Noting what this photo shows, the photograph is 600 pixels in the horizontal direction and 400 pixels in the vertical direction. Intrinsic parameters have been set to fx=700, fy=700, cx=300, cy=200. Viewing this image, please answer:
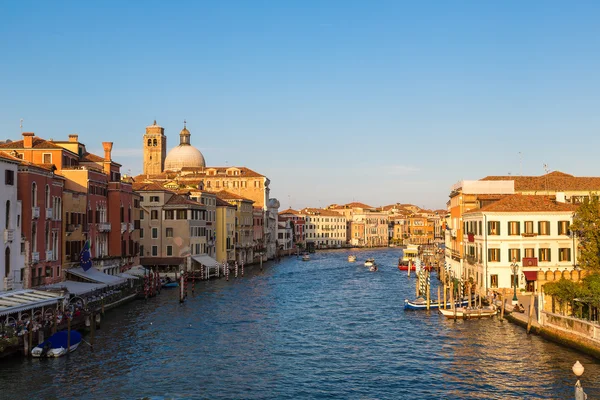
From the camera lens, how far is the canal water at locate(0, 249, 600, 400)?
861 inches

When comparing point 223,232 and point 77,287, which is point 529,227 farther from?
point 223,232

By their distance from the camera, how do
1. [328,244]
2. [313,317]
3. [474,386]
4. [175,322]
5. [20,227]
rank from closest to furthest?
1. [474,386]
2. [20,227]
3. [175,322]
4. [313,317]
5. [328,244]

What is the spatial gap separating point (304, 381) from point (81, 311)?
13940 millimetres

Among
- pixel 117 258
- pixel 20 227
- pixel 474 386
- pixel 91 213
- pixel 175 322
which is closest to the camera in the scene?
pixel 474 386

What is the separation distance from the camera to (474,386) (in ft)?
73.7

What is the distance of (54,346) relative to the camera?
2583 cm

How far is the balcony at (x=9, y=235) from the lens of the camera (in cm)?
3023

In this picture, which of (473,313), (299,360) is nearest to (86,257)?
(299,360)

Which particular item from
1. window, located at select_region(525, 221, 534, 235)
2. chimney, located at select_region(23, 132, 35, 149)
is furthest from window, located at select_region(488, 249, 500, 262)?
chimney, located at select_region(23, 132, 35, 149)

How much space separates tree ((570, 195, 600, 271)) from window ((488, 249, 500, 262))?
6082 mm

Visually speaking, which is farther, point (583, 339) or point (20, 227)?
point (20, 227)

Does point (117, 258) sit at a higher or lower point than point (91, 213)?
lower

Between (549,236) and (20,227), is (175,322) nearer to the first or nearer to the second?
(20,227)

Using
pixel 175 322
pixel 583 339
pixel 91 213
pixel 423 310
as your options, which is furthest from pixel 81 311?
pixel 583 339
